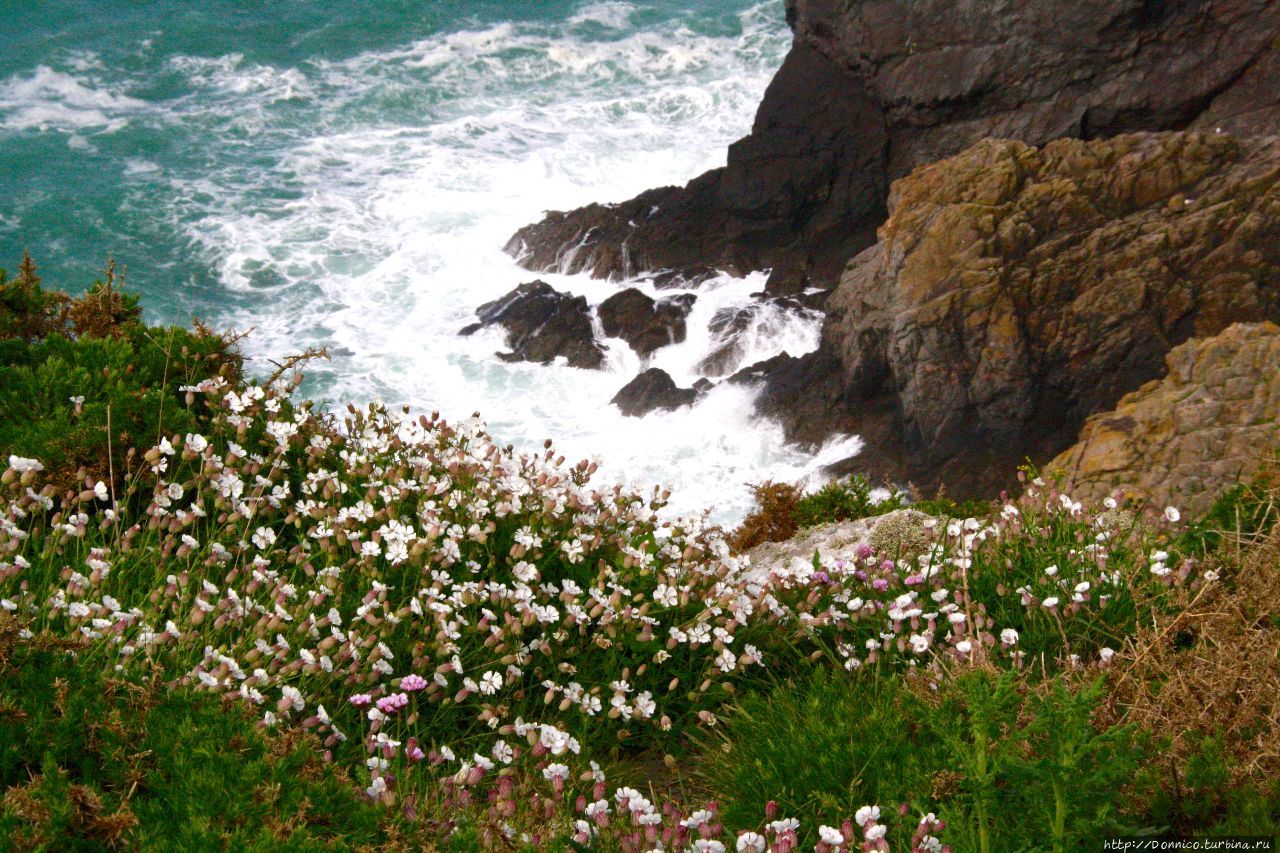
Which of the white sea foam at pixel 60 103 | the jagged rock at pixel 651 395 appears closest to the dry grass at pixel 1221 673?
the jagged rock at pixel 651 395

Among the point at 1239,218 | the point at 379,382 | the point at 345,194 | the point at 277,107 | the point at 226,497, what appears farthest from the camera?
the point at 277,107

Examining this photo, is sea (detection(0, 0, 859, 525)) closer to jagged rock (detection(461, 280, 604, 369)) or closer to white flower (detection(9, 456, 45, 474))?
jagged rock (detection(461, 280, 604, 369))

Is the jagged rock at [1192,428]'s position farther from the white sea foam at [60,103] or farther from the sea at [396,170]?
the white sea foam at [60,103]

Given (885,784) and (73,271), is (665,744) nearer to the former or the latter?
(885,784)

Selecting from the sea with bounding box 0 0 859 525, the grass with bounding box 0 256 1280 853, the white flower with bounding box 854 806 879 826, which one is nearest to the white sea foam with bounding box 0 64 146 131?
the sea with bounding box 0 0 859 525

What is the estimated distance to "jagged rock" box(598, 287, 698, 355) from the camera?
25078 millimetres

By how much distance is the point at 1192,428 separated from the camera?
1158cm

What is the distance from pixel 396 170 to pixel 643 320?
A: 11679 mm

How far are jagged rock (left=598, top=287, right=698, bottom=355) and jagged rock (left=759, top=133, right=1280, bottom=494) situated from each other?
6.44 m

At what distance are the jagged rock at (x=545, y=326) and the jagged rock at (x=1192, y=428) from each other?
13.7 m

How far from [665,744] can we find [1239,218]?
16.5 meters

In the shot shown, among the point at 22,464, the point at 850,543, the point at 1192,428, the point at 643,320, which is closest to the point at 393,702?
the point at 22,464

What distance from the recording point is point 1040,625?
507 centimetres

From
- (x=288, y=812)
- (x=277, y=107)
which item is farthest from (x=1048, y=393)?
(x=277, y=107)
